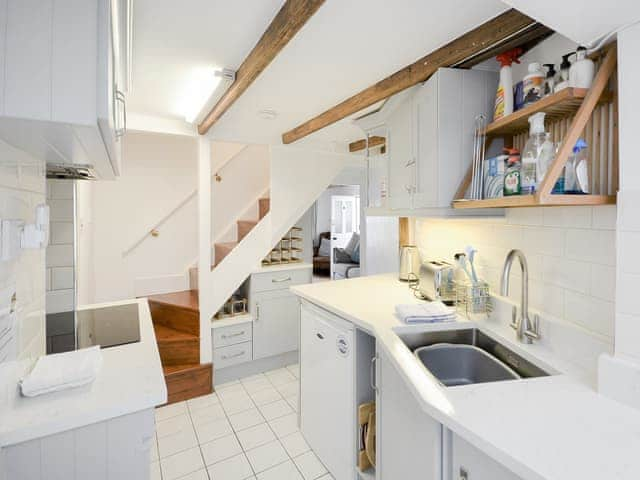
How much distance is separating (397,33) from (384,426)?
171 centimetres

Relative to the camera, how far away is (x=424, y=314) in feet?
5.10

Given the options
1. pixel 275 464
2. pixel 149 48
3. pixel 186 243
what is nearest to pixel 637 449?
pixel 275 464

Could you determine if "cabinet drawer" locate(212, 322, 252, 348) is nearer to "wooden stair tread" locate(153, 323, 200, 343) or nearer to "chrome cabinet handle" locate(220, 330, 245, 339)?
"chrome cabinet handle" locate(220, 330, 245, 339)

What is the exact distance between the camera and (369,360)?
171 cm

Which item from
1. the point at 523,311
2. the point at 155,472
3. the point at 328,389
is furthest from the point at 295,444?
the point at 523,311

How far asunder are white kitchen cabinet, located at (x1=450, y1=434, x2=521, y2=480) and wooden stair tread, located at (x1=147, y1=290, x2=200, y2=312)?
2.41 metres

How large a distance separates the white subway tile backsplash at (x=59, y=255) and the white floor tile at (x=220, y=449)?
1429mm

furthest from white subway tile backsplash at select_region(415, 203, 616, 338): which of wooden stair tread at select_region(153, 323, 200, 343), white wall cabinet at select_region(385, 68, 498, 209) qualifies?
wooden stair tread at select_region(153, 323, 200, 343)

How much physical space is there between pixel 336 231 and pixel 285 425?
495 centimetres

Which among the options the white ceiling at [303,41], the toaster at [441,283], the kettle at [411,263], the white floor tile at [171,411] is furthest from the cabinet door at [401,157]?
the white floor tile at [171,411]

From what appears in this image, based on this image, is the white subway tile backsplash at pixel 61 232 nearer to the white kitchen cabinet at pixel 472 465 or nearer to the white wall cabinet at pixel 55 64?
the white wall cabinet at pixel 55 64

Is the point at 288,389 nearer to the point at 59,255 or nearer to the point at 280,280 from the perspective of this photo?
the point at 280,280

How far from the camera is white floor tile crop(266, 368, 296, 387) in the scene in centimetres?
298

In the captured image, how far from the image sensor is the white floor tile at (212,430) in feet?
7.20
